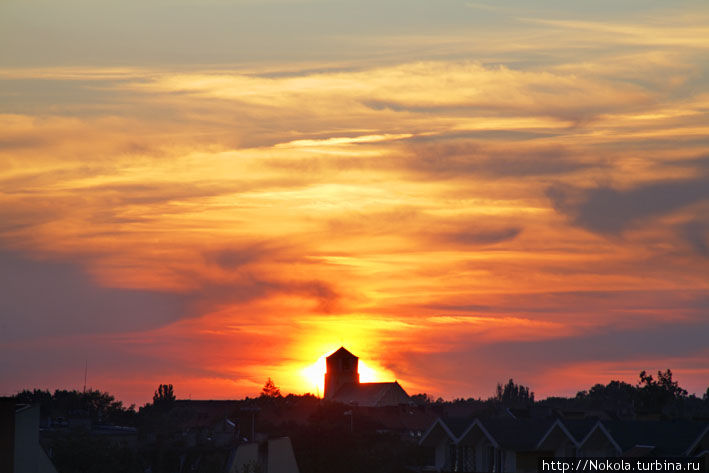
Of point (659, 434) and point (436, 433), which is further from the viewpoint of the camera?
point (436, 433)

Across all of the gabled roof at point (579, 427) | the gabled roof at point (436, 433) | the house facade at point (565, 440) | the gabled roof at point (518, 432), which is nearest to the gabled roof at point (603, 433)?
the house facade at point (565, 440)

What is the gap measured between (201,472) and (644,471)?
148ft

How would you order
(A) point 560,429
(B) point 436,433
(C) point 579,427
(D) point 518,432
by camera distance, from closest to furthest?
(A) point 560,429 < (C) point 579,427 < (D) point 518,432 < (B) point 436,433

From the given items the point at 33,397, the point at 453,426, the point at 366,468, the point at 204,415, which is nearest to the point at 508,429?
the point at 453,426

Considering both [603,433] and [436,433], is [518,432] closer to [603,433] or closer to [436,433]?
[603,433]

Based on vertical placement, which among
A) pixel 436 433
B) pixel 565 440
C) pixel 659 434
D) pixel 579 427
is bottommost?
pixel 565 440

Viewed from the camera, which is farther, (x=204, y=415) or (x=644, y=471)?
(x=204, y=415)

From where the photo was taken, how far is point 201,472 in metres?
96.8

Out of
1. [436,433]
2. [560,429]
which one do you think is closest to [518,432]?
[560,429]

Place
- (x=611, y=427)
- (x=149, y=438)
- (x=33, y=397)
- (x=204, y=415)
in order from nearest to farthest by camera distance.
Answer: (x=611, y=427) < (x=149, y=438) < (x=204, y=415) < (x=33, y=397)

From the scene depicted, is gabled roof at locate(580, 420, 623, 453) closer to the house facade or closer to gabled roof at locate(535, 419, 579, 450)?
the house facade

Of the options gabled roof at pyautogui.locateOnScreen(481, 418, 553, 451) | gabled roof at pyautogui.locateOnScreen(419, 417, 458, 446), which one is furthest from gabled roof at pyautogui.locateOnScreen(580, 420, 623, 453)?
gabled roof at pyautogui.locateOnScreen(419, 417, 458, 446)

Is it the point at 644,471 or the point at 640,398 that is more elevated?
the point at 640,398

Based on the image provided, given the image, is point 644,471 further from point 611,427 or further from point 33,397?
point 33,397
